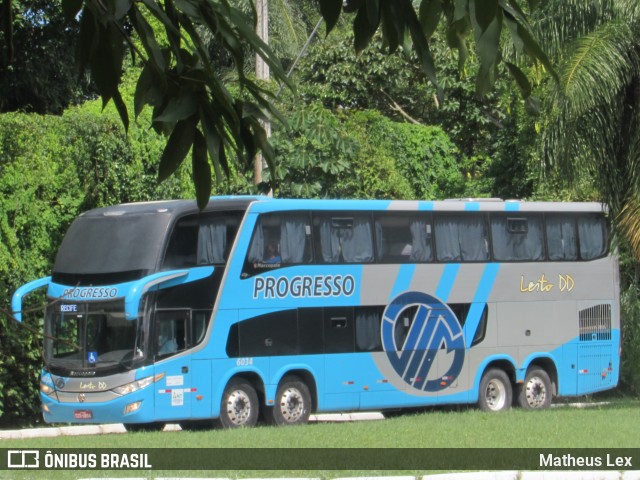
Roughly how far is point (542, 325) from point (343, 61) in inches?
447

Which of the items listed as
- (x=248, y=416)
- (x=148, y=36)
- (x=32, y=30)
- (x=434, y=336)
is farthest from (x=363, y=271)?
(x=148, y=36)

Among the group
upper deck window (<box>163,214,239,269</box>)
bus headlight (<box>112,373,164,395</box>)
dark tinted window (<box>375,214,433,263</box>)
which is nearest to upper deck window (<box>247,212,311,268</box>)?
upper deck window (<box>163,214,239,269</box>)

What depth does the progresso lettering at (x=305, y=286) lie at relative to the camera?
18.3 meters

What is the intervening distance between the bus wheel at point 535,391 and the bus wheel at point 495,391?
29 cm

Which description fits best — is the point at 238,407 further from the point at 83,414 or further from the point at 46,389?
the point at 46,389

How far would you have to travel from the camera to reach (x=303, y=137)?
2241 cm

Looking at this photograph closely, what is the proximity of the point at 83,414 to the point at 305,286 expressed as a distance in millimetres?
4301

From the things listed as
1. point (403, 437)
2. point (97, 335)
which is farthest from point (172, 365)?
point (403, 437)

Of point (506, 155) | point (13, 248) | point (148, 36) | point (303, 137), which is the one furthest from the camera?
point (506, 155)

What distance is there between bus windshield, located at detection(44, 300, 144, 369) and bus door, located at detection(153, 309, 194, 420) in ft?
1.24

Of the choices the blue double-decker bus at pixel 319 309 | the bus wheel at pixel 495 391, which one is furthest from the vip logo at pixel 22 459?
the bus wheel at pixel 495 391

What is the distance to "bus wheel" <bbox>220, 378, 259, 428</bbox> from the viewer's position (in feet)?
58.7

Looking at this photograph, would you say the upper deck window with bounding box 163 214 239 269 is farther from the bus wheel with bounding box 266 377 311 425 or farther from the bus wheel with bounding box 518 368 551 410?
the bus wheel with bounding box 518 368 551 410

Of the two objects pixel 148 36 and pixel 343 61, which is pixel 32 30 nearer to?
pixel 343 61
